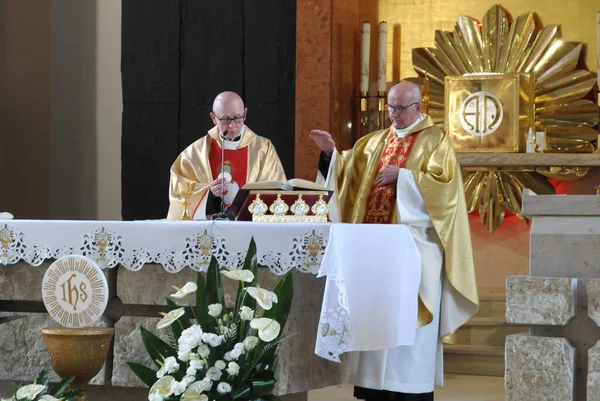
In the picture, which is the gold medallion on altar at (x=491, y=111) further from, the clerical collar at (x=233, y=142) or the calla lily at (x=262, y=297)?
the calla lily at (x=262, y=297)

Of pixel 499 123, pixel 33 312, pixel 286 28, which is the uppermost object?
pixel 286 28

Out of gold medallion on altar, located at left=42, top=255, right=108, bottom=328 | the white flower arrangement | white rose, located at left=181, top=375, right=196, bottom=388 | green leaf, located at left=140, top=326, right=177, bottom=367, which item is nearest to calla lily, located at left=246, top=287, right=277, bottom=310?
the white flower arrangement

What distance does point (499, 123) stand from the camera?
7719mm

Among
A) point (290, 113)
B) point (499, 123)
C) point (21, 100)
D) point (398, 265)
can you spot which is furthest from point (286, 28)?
point (398, 265)

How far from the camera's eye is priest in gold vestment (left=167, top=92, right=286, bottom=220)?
588 centimetres

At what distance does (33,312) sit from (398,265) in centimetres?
160

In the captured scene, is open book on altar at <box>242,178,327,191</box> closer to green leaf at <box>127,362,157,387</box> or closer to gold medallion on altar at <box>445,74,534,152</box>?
green leaf at <box>127,362,157,387</box>

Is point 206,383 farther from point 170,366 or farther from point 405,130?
point 405,130

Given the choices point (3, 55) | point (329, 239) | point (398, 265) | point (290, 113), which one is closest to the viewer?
point (329, 239)

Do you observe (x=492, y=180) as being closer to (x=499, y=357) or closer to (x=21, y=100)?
(x=499, y=357)

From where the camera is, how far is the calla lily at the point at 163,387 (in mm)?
3795

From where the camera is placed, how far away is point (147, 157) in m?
8.25

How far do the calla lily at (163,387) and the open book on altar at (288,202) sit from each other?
133 cm

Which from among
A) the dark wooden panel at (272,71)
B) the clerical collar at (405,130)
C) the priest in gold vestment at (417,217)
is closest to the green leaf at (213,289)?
the priest in gold vestment at (417,217)
